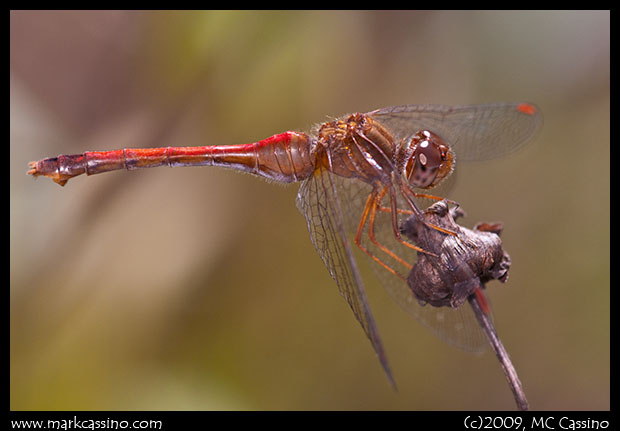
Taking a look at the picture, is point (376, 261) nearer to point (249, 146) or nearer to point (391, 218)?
point (391, 218)

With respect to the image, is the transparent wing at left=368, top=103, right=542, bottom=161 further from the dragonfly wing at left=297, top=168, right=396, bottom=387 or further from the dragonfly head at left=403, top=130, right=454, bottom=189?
the dragonfly wing at left=297, top=168, right=396, bottom=387

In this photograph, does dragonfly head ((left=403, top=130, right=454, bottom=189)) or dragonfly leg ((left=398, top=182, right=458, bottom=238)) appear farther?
dragonfly head ((left=403, top=130, right=454, bottom=189))

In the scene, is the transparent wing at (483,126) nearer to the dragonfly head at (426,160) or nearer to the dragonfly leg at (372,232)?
the dragonfly head at (426,160)

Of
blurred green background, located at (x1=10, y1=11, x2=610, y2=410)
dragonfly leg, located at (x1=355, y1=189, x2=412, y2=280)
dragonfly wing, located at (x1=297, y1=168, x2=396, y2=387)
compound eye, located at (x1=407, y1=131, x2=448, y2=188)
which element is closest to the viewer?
dragonfly wing, located at (x1=297, y1=168, x2=396, y2=387)

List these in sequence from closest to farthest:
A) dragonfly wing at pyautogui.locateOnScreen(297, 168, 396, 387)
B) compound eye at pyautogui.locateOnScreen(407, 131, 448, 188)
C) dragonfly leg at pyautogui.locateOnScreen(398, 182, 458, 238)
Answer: dragonfly leg at pyautogui.locateOnScreen(398, 182, 458, 238) < dragonfly wing at pyautogui.locateOnScreen(297, 168, 396, 387) < compound eye at pyautogui.locateOnScreen(407, 131, 448, 188)

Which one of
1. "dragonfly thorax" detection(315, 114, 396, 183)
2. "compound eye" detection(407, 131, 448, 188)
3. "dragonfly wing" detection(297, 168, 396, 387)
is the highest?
"dragonfly thorax" detection(315, 114, 396, 183)

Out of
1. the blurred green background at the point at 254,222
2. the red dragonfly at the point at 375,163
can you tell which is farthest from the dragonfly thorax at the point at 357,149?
the blurred green background at the point at 254,222

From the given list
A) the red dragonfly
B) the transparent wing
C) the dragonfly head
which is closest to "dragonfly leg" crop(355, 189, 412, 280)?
the red dragonfly

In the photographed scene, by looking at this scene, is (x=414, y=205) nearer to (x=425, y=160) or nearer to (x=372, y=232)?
(x=425, y=160)
